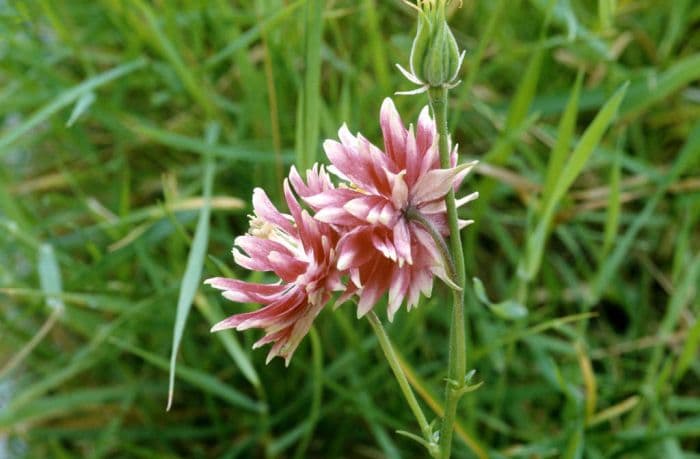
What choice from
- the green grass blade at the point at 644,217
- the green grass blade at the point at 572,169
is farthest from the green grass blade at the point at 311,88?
the green grass blade at the point at 644,217

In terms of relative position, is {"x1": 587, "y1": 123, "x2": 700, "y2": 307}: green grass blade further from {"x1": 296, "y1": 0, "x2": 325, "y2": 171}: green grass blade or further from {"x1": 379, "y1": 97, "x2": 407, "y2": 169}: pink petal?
{"x1": 379, "y1": 97, "x2": 407, "y2": 169}: pink petal

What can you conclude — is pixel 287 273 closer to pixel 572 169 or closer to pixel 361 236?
pixel 361 236

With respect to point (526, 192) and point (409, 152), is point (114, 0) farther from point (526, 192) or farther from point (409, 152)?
point (409, 152)

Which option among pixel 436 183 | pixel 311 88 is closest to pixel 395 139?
pixel 436 183

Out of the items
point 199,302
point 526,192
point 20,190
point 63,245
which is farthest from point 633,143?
point 20,190

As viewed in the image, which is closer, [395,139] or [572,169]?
[395,139]

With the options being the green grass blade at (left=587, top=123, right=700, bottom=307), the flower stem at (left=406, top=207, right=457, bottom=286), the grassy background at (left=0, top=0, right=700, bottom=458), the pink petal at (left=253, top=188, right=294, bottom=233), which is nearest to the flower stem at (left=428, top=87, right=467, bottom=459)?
the flower stem at (left=406, top=207, right=457, bottom=286)
